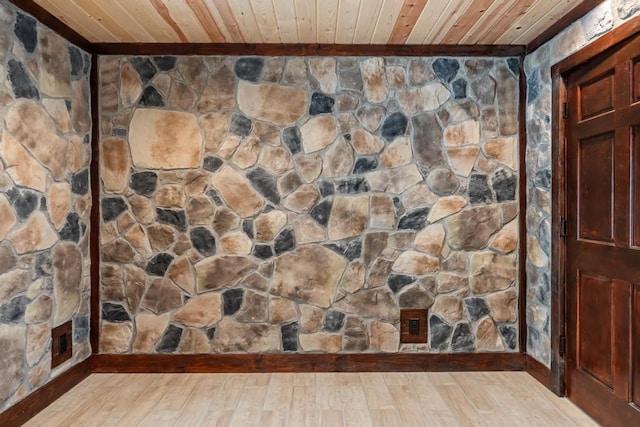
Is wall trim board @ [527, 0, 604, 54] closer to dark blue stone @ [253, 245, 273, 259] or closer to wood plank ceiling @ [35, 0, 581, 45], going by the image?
wood plank ceiling @ [35, 0, 581, 45]

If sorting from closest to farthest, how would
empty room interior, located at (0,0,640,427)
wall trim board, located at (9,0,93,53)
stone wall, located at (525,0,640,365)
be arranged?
wall trim board, located at (9,0,93,53)
stone wall, located at (525,0,640,365)
empty room interior, located at (0,0,640,427)

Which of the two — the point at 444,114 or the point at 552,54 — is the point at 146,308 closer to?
the point at 444,114

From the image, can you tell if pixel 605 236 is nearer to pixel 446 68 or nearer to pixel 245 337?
pixel 446 68

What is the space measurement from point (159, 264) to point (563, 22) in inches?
116

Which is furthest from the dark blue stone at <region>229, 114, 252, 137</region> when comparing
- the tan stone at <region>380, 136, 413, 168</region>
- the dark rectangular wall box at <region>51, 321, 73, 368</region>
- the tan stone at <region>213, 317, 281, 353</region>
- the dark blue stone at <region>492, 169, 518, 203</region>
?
the dark blue stone at <region>492, 169, 518, 203</region>

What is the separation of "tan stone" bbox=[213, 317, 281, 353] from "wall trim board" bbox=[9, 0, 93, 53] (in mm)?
2047

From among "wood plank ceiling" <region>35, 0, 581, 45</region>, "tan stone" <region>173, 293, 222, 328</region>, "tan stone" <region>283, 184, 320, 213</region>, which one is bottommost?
"tan stone" <region>173, 293, 222, 328</region>

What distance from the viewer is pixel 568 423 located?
8.68ft

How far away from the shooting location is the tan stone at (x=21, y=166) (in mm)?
2527

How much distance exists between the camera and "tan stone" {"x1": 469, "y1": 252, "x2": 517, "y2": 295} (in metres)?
3.51

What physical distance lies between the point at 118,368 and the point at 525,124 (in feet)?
10.7

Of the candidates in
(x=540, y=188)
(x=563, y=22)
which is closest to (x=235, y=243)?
(x=540, y=188)

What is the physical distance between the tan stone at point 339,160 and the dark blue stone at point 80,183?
5.26ft

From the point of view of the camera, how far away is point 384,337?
11.5ft
